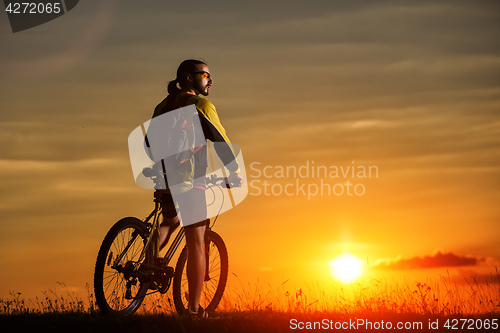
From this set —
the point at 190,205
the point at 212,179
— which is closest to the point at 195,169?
the point at 212,179

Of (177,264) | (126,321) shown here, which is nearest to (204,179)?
(177,264)

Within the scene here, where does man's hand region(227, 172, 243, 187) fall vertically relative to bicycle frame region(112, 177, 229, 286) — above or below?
above

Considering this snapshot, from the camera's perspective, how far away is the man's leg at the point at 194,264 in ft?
25.2

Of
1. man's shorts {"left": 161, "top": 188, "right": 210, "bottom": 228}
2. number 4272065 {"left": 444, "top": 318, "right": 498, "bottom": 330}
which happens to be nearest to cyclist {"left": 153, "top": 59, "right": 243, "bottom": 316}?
man's shorts {"left": 161, "top": 188, "right": 210, "bottom": 228}

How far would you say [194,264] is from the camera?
25.2ft

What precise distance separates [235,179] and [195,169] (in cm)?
47

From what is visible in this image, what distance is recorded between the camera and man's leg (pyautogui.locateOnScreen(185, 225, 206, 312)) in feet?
25.2

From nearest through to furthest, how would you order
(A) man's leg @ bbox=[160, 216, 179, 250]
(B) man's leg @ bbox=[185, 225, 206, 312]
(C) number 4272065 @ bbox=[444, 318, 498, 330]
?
(B) man's leg @ bbox=[185, 225, 206, 312] → (A) man's leg @ bbox=[160, 216, 179, 250] → (C) number 4272065 @ bbox=[444, 318, 498, 330]

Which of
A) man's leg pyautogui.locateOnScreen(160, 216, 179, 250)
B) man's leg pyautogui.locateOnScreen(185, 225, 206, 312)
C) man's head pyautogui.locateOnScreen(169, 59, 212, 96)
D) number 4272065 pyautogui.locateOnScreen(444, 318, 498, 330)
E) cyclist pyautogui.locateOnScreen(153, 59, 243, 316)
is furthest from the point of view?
number 4272065 pyautogui.locateOnScreen(444, 318, 498, 330)

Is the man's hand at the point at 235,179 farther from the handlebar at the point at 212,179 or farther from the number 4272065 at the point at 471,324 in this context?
the number 4272065 at the point at 471,324

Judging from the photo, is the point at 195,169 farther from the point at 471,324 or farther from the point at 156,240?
the point at 471,324

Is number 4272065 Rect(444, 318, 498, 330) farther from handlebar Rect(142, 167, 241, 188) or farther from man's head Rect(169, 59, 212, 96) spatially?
man's head Rect(169, 59, 212, 96)

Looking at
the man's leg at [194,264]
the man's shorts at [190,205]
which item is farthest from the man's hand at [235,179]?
the man's leg at [194,264]

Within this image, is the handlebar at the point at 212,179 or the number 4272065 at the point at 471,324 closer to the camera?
the handlebar at the point at 212,179
